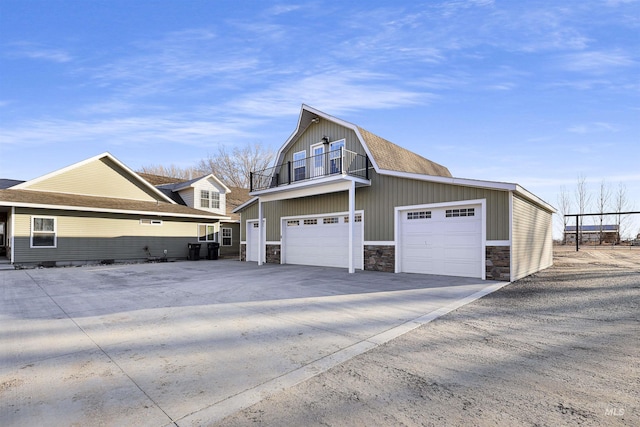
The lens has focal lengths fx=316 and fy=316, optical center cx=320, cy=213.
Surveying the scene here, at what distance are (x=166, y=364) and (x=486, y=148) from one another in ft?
57.7

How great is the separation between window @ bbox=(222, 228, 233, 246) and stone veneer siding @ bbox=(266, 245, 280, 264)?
7072 mm

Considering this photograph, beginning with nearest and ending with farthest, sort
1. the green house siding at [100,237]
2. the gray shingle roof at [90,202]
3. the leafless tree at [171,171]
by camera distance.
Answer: the gray shingle roof at [90,202]
the green house siding at [100,237]
the leafless tree at [171,171]

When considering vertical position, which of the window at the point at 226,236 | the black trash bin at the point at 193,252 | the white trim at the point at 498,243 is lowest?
the black trash bin at the point at 193,252

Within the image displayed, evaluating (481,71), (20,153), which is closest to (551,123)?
(481,71)

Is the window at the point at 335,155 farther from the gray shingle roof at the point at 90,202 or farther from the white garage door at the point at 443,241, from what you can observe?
the gray shingle roof at the point at 90,202

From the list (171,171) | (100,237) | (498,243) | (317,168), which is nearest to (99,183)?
(100,237)

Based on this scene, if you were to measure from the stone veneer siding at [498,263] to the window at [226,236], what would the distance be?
17499 millimetres

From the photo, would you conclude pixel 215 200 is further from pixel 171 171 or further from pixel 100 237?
pixel 171 171

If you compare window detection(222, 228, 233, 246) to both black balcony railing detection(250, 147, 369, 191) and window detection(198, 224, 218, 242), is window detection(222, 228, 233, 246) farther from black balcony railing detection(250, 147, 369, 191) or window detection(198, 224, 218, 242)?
black balcony railing detection(250, 147, 369, 191)

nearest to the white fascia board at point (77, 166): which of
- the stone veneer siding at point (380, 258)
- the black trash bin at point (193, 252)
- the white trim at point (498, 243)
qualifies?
the black trash bin at point (193, 252)

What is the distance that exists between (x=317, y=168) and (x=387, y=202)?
4219 millimetres

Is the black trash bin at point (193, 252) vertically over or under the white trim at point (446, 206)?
under

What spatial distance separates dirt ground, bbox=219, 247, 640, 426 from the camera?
7.92 feet

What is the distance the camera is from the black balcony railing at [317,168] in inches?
511
